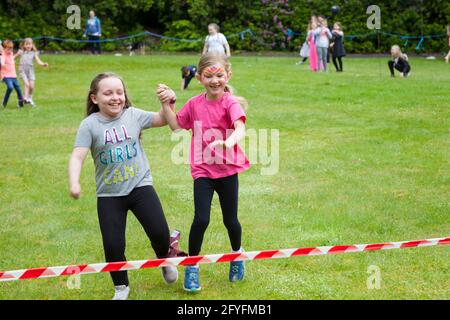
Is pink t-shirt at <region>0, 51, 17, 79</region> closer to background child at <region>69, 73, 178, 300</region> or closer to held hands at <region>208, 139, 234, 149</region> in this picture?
background child at <region>69, 73, 178, 300</region>

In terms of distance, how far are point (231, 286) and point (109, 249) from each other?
3.41ft

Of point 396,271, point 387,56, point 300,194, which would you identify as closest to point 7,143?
point 300,194

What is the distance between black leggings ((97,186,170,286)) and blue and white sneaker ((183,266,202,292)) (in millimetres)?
342

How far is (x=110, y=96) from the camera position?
5.23 meters

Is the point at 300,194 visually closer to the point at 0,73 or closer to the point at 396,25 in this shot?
the point at 0,73

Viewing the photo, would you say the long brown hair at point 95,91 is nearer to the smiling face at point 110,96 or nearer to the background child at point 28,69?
the smiling face at point 110,96

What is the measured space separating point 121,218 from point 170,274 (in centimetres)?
69

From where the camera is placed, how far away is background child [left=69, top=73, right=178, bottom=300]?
17.0 ft

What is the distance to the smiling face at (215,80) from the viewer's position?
17.8 feet

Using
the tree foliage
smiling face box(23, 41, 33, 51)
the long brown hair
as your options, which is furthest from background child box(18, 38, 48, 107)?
the tree foliage

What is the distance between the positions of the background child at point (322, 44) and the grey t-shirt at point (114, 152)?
19.1 meters

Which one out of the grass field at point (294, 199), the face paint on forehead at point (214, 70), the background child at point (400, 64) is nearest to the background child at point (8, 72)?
the grass field at point (294, 199)

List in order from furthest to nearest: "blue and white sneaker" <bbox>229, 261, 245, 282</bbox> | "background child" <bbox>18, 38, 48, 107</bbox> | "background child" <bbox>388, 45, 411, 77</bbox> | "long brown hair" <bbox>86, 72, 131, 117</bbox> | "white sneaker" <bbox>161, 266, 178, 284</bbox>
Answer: "background child" <bbox>388, 45, 411, 77</bbox> < "background child" <bbox>18, 38, 48, 107</bbox> < "blue and white sneaker" <bbox>229, 261, 245, 282</bbox> < "white sneaker" <bbox>161, 266, 178, 284</bbox> < "long brown hair" <bbox>86, 72, 131, 117</bbox>

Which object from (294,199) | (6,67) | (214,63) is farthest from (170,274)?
(6,67)
